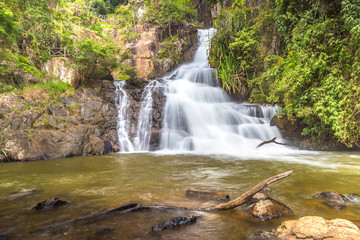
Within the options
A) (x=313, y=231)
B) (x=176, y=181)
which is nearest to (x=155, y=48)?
(x=176, y=181)

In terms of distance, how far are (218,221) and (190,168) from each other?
377cm

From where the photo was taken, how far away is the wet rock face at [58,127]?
324 inches

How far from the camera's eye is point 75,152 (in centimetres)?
898

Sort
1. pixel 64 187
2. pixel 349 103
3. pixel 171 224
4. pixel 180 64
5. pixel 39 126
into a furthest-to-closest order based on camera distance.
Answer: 1. pixel 180 64
2. pixel 39 126
3. pixel 349 103
4. pixel 64 187
5. pixel 171 224

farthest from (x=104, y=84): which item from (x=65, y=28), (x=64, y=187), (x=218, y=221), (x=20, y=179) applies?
(x=218, y=221)

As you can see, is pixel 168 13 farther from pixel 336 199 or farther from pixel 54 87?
pixel 336 199

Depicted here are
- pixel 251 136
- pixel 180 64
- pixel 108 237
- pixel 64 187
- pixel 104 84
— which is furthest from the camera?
pixel 180 64

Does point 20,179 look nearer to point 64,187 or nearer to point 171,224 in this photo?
point 64,187

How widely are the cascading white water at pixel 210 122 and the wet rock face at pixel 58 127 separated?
127 inches

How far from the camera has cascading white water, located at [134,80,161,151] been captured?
34.9ft

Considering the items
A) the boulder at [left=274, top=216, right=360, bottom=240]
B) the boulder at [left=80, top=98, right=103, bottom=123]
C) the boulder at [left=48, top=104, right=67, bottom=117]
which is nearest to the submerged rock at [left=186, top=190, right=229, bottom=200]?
the boulder at [left=274, top=216, right=360, bottom=240]

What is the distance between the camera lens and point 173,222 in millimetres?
2625

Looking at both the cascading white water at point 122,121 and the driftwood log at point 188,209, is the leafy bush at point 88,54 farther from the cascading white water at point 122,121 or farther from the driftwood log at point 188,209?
the driftwood log at point 188,209

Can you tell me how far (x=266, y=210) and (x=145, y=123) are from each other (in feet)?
30.0
